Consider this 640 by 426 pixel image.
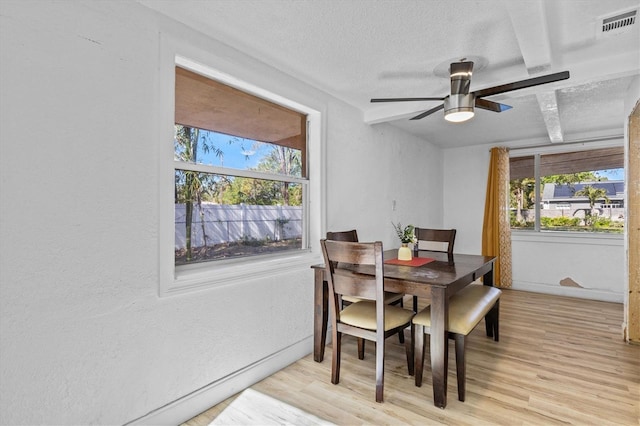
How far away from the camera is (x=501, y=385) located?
225 cm

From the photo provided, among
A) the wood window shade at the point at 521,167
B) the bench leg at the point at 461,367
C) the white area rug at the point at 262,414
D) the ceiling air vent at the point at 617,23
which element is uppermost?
the ceiling air vent at the point at 617,23

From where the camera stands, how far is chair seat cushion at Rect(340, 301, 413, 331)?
2145mm

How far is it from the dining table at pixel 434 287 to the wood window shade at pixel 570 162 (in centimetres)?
306

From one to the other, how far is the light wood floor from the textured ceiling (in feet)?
7.15

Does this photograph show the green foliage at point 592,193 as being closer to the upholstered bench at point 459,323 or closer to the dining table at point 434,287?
the dining table at point 434,287

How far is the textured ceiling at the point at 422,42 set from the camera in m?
1.80

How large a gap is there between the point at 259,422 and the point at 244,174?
5.28 ft

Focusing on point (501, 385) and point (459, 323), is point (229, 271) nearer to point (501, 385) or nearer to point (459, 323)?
point (459, 323)

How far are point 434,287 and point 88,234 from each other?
1855 mm

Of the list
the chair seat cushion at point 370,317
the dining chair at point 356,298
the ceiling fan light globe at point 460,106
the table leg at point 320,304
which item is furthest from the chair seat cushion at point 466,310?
the ceiling fan light globe at point 460,106

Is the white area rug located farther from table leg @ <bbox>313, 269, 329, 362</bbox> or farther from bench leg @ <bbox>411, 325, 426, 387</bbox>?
bench leg @ <bbox>411, 325, 426, 387</bbox>

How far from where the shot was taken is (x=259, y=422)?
6.20 feet

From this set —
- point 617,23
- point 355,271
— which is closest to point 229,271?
point 355,271

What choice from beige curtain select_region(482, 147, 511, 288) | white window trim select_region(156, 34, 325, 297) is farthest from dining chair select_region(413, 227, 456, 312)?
beige curtain select_region(482, 147, 511, 288)
